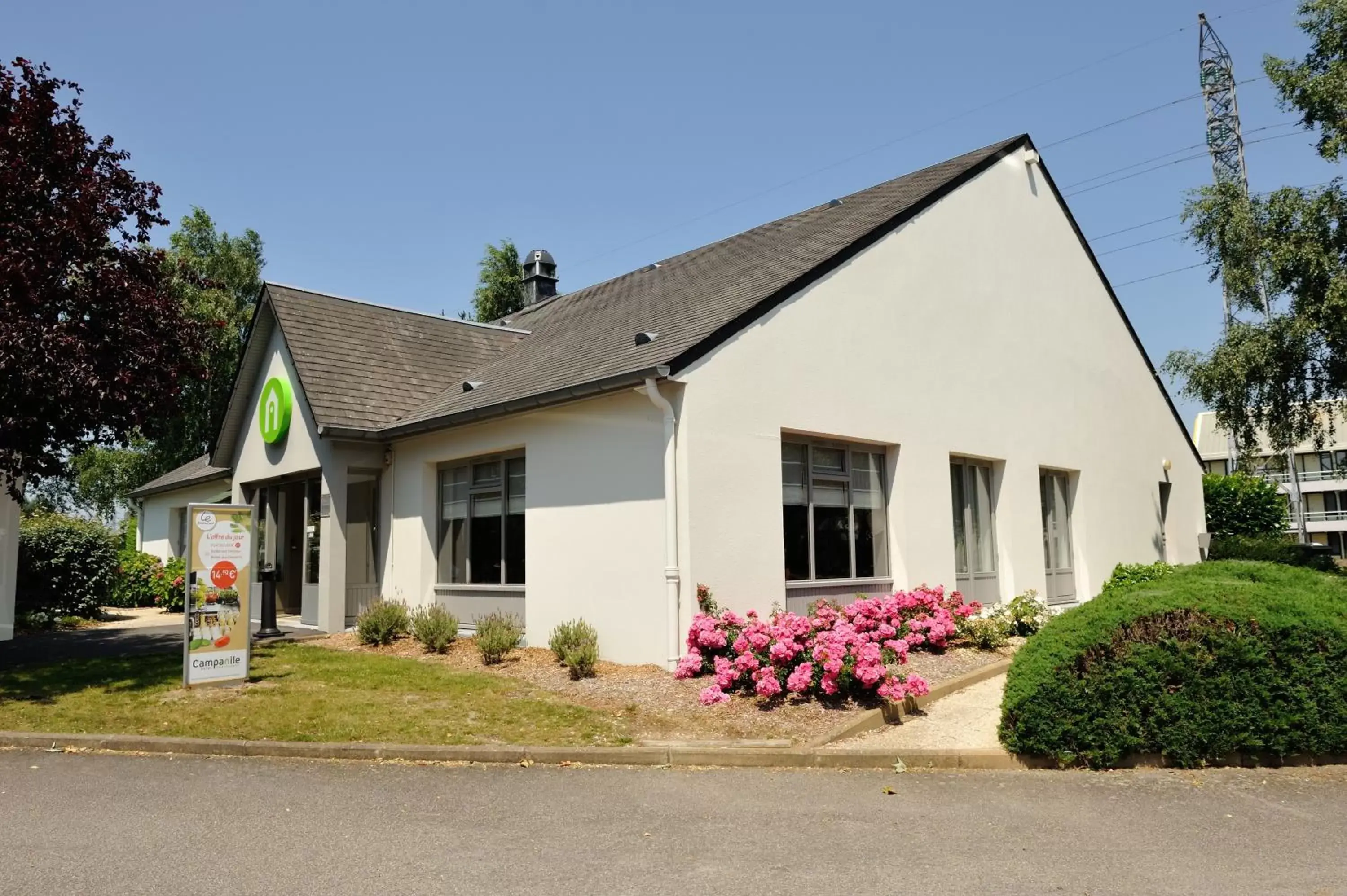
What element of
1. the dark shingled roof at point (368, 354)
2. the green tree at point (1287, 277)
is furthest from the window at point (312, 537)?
the green tree at point (1287, 277)

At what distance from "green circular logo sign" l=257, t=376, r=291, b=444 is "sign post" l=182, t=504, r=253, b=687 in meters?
5.90

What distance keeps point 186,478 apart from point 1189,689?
2656cm

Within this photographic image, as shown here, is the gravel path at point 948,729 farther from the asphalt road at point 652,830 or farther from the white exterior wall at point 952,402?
the white exterior wall at point 952,402

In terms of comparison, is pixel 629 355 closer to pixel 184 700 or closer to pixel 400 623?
pixel 400 623

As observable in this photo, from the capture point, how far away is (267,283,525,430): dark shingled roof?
1577 centimetres

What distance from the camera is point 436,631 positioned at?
42.6 feet

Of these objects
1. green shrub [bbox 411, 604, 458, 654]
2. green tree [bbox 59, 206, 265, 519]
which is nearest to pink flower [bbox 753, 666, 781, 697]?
green shrub [bbox 411, 604, 458, 654]

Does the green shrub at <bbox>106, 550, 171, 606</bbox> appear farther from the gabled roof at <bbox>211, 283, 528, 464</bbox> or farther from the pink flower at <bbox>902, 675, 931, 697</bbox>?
the pink flower at <bbox>902, 675, 931, 697</bbox>

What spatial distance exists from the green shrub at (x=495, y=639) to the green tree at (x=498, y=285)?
3145 centimetres

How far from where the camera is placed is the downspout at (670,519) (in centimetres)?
1066

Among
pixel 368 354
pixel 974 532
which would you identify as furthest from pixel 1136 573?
pixel 368 354

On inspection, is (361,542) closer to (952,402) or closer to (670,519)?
(670,519)

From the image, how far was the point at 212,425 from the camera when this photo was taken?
126ft

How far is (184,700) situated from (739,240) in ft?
42.8
